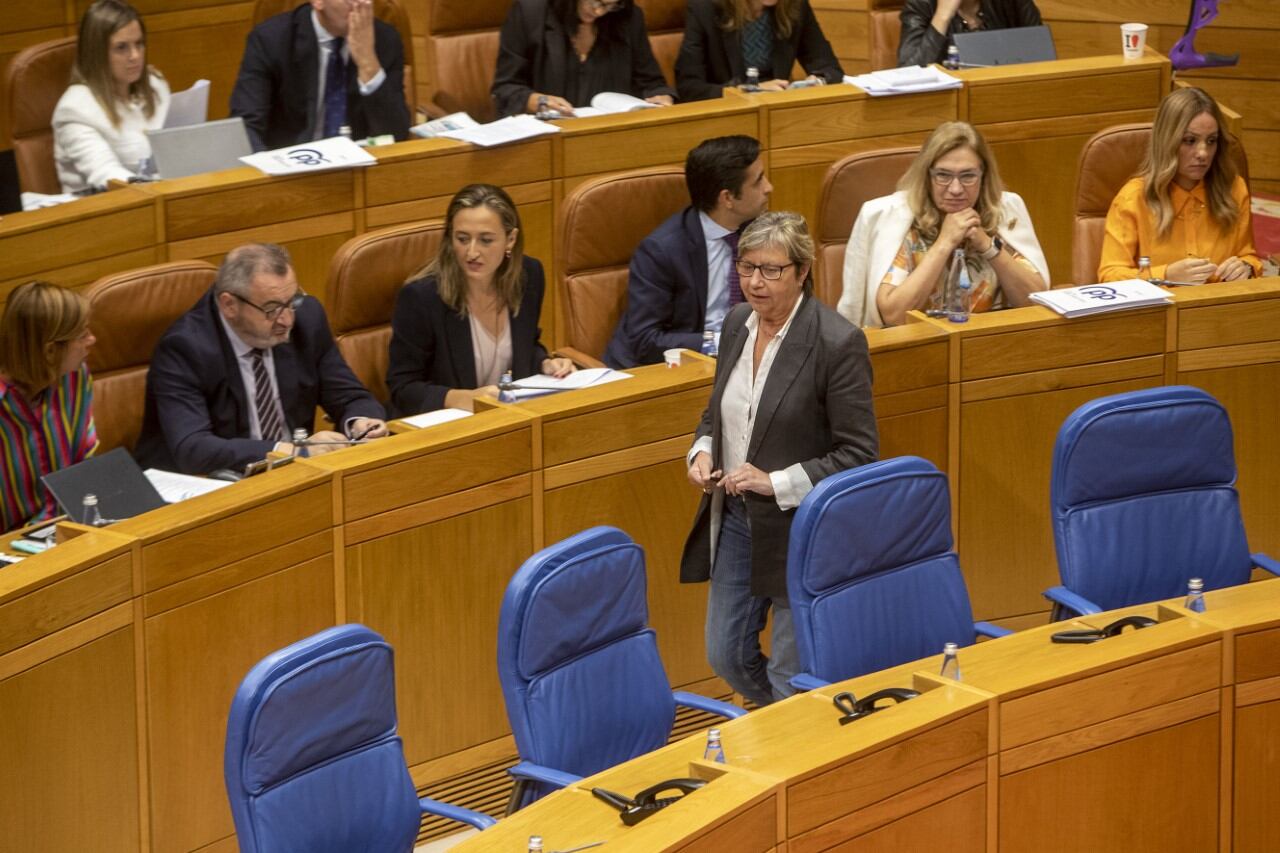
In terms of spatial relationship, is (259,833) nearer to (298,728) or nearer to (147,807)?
(298,728)

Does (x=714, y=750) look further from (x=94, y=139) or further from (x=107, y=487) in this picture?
(x=94, y=139)

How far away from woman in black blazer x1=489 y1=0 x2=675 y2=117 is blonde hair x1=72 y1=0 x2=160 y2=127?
1072mm

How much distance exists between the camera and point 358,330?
452 centimetres

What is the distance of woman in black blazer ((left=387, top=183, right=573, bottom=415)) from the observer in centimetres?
433

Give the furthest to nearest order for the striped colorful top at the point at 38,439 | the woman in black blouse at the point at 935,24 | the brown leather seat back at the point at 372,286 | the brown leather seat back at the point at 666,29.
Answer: the brown leather seat back at the point at 666,29 → the woman in black blouse at the point at 935,24 → the brown leather seat back at the point at 372,286 → the striped colorful top at the point at 38,439

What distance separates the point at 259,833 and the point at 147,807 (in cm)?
84

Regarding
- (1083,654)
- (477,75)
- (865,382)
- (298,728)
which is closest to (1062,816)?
(1083,654)

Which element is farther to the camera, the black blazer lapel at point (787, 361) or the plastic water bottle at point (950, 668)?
the black blazer lapel at point (787, 361)

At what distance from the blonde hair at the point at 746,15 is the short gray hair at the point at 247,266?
247 centimetres

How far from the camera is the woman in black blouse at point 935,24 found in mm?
6090

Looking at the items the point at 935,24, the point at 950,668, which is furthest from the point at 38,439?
the point at 935,24

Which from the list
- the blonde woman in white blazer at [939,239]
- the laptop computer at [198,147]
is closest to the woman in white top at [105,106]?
the laptop computer at [198,147]

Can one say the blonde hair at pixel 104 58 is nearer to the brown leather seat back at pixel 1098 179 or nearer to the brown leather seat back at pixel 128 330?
the brown leather seat back at pixel 128 330

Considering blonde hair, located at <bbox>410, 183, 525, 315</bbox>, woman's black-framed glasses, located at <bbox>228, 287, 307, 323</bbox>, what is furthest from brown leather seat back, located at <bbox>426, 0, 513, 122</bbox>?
woman's black-framed glasses, located at <bbox>228, 287, 307, 323</bbox>
